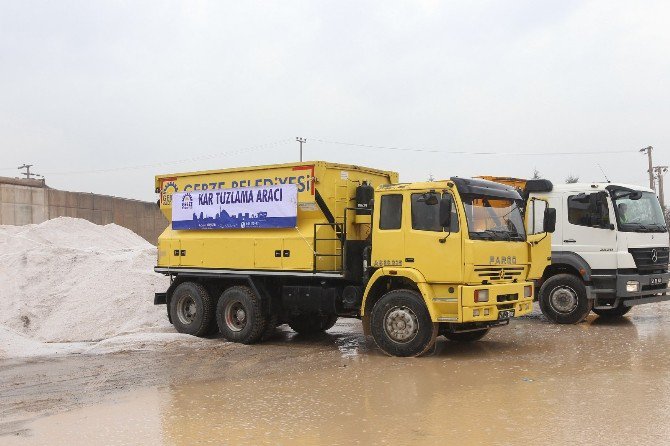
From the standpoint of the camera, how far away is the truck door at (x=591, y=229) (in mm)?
13789

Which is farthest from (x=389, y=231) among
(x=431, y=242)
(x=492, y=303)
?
(x=492, y=303)

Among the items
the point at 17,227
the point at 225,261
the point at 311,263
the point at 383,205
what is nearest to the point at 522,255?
the point at 383,205

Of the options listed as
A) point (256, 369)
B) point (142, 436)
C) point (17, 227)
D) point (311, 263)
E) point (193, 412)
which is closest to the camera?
point (142, 436)

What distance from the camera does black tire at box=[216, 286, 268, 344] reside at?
1236 centimetres

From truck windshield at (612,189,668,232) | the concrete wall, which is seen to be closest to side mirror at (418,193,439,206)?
truck windshield at (612,189,668,232)

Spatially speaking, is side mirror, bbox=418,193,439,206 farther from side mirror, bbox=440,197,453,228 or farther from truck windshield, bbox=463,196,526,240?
truck windshield, bbox=463,196,526,240

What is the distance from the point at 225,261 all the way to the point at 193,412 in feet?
18.9

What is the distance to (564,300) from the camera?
46.8ft

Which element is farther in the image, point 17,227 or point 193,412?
point 17,227

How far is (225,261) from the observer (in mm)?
12883

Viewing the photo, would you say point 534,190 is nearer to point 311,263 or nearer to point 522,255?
point 522,255

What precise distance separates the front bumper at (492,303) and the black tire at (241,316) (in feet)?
12.2

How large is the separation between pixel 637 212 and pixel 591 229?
42.7 inches

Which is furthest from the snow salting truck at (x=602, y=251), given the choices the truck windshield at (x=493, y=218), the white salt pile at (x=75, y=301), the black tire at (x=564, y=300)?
the white salt pile at (x=75, y=301)
